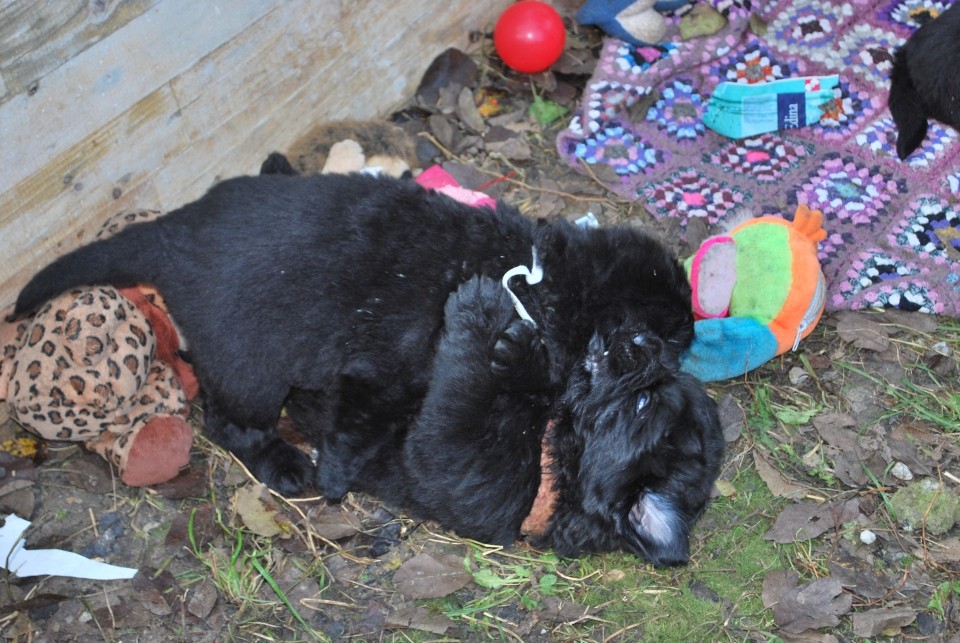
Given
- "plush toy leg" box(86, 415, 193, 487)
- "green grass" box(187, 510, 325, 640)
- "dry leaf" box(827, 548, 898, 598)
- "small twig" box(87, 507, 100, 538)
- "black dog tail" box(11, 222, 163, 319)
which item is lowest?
"dry leaf" box(827, 548, 898, 598)

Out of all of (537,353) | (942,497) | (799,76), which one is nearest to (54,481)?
(537,353)

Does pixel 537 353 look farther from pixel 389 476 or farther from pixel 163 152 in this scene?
pixel 163 152

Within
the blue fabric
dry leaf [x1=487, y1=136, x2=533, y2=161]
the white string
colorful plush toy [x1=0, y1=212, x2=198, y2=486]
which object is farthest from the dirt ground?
the blue fabric

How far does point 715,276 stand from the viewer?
135 inches

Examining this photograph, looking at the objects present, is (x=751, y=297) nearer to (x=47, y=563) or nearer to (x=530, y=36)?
(x=530, y=36)

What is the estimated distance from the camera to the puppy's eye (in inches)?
114

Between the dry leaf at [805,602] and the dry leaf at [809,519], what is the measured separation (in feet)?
0.51

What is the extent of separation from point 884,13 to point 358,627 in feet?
11.9

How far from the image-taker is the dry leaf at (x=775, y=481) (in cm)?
323

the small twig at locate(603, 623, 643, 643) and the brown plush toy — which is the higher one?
the brown plush toy

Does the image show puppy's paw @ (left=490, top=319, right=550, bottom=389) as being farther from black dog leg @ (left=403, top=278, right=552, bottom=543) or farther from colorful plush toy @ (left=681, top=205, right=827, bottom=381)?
colorful plush toy @ (left=681, top=205, right=827, bottom=381)

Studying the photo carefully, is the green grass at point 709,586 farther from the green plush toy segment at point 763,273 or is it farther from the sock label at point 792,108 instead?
the sock label at point 792,108

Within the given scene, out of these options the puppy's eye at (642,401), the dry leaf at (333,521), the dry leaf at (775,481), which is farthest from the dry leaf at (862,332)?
the dry leaf at (333,521)

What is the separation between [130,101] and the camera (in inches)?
132
